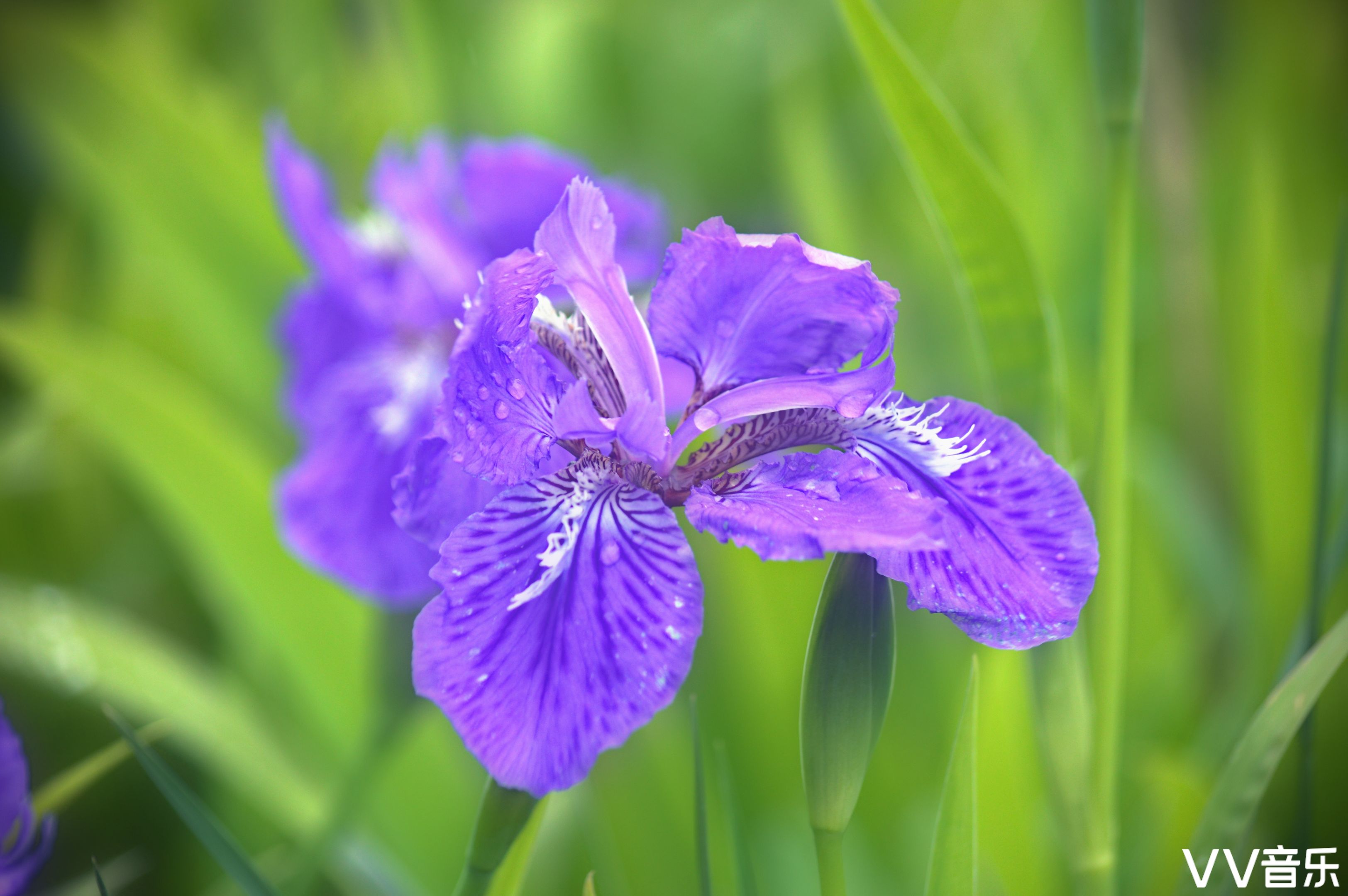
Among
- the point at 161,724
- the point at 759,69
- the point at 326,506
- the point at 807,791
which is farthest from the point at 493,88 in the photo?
the point at 807,791

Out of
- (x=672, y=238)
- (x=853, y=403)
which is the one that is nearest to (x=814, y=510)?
(x=853, y=403)

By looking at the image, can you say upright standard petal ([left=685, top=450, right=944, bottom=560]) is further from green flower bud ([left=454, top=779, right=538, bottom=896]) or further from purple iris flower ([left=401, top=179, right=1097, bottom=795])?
green flower bud ([left=454, top=779, right=538, bottom=896])

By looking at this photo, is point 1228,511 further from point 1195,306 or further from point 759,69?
point 759,69

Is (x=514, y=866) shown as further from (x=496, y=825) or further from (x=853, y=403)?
(x=853, y=403)

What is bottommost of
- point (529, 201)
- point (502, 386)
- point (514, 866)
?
point (514, 866)

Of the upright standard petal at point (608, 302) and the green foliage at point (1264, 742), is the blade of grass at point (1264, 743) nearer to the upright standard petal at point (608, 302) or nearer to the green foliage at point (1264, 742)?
the green foliage at point (1264, 742)
